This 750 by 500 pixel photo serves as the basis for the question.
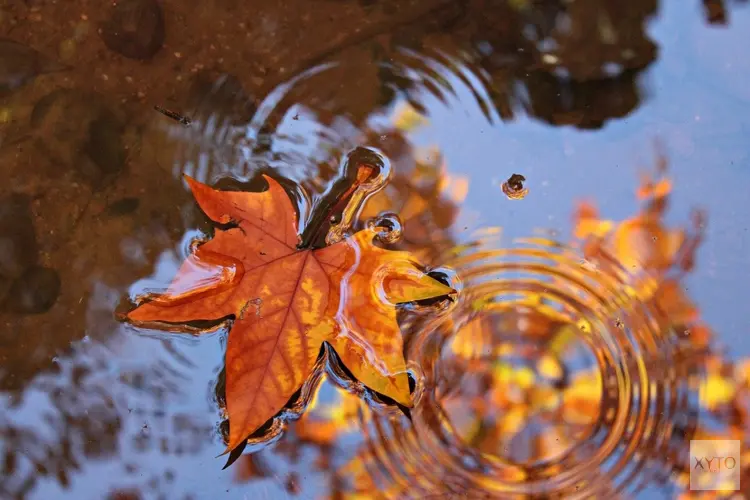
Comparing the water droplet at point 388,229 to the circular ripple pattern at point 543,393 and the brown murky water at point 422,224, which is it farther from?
the circular ripple pattern at point 543,393

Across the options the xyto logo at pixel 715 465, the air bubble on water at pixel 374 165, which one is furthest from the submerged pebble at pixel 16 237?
the xyto logo at pixel 715 465

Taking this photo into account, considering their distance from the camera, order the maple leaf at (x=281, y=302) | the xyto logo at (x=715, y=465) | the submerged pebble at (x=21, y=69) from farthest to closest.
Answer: the submerged pebble at (x=21, y=69) → the xyto logo at (x=715, y=465) → the maple leaf at (x=281, y=302)

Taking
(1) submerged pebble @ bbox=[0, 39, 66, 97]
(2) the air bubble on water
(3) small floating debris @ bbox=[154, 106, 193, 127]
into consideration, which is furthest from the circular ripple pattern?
(1) submerged pebble @ bbox=[0, 39, 66, 97]

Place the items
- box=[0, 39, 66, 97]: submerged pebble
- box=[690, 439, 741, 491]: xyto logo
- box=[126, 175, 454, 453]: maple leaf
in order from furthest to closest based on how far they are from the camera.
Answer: box=[0, 39, 66, 97]: submerged pebble, box=[690, 439, 741, 491]: xyto logo, box=[126, 175, 454, 453]: maple leaf

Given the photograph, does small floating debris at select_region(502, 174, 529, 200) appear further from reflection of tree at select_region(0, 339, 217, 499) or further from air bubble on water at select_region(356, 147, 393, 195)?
reflection of tree at select_region(0, 339, 217, 499)

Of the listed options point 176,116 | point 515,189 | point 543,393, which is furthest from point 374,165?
point 543,393

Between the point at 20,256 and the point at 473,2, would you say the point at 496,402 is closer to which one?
the point at 473,2

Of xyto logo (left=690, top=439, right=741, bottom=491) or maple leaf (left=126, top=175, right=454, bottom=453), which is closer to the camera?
maple leaf (left=126, top=175, right=454, bottom=453)
